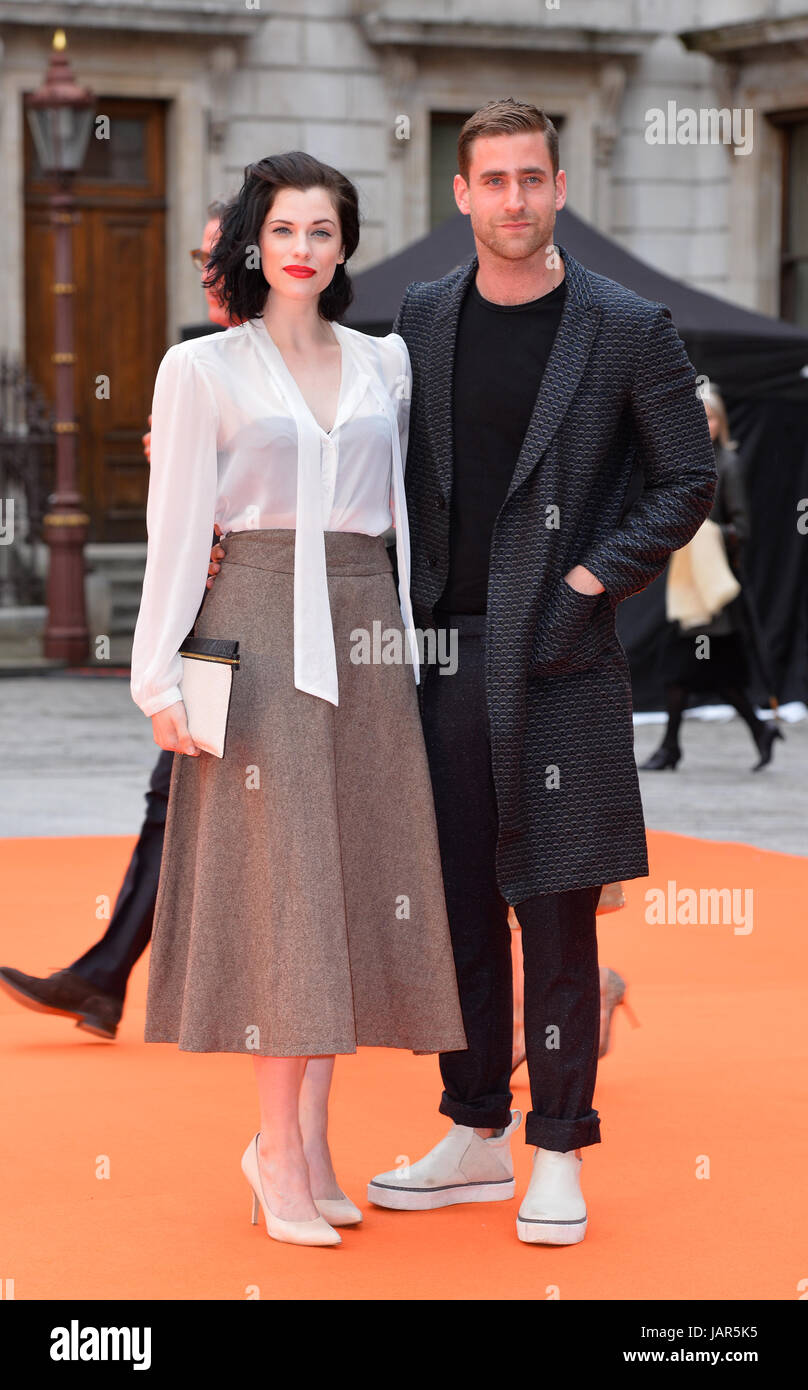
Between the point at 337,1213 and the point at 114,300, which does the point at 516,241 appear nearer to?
the point at 337,1213

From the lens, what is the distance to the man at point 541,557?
3.82m

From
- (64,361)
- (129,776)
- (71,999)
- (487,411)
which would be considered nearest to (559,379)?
(487,411)

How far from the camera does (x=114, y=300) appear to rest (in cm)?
1791

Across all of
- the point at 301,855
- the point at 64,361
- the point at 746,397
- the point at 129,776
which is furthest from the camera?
the point at 64,361

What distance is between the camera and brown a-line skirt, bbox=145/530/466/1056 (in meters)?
3.75

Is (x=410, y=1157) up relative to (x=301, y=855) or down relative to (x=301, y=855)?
down

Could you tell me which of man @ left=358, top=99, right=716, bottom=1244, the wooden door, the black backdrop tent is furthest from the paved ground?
man @ left=358, top=99, right=716, bottom=1244

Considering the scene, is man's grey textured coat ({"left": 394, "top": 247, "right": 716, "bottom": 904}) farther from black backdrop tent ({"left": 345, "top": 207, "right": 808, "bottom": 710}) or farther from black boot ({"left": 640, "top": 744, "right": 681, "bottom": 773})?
black backdrop tent ({"left": 345, "top": 207, "right": 808, "bottom": 710})

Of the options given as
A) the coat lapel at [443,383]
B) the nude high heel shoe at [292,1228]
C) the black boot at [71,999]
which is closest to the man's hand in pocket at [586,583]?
the coat lapel at [443,383]

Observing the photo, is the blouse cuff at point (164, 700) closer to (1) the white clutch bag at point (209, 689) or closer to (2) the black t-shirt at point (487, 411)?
(1) the white clutch bag at point (209, 689)

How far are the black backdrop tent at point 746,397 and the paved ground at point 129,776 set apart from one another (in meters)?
0.85

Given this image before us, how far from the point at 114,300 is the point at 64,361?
8.89ft
